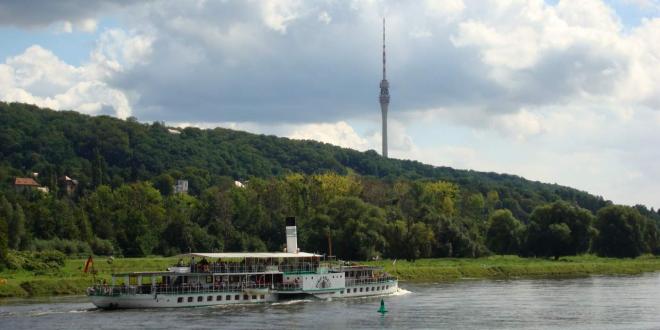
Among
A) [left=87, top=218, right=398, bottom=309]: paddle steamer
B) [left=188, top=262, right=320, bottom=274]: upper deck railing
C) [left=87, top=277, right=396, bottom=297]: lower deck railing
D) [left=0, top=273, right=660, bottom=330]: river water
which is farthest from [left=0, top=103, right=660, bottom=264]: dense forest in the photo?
[left=0, top=273, right=660, bottom=330]: river water

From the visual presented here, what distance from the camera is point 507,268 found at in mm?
142000

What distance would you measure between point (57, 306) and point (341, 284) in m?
27.9

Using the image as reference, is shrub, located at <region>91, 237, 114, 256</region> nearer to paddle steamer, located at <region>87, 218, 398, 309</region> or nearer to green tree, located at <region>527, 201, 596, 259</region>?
paddle steamer, located at <region>87, 218, 398, 309</region>

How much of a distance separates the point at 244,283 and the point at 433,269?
4905cm

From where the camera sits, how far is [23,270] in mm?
106125

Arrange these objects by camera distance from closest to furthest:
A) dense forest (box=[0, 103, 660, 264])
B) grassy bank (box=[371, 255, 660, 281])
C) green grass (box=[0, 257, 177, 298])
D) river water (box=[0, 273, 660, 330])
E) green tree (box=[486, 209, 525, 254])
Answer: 1. river water (box=[0, 273, 660, 330])
2. green grass (box=[0, 257, 177, 298])
3. grassy bank (box=[371, 255, 660, 281])
4. dense forest (box=[0, 103, 660, 264])
5. green tree (box=[486, 209, 525, 254])

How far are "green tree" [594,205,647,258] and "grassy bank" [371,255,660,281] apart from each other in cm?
648

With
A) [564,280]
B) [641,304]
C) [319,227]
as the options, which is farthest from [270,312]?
[319,227]

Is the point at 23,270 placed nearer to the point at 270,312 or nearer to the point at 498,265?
the point at 270,312

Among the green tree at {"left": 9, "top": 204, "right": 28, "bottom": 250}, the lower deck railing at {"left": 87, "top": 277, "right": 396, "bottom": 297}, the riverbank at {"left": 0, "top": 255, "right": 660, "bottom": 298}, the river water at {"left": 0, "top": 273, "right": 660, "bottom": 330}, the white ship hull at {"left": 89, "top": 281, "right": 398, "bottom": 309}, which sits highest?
the green tree at {"left": 9, "top": 204, "right": 28, "bottom": 250}

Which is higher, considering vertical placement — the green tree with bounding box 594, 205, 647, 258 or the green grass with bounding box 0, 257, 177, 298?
the green tree with bounding box 594, 205, 647, 258

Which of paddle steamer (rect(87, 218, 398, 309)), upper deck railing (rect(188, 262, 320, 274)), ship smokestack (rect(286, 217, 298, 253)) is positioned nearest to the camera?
paddle steamer (rect(87, 218, 398, 309))

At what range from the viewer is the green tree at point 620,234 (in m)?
170

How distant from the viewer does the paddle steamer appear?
8294 centimetres
